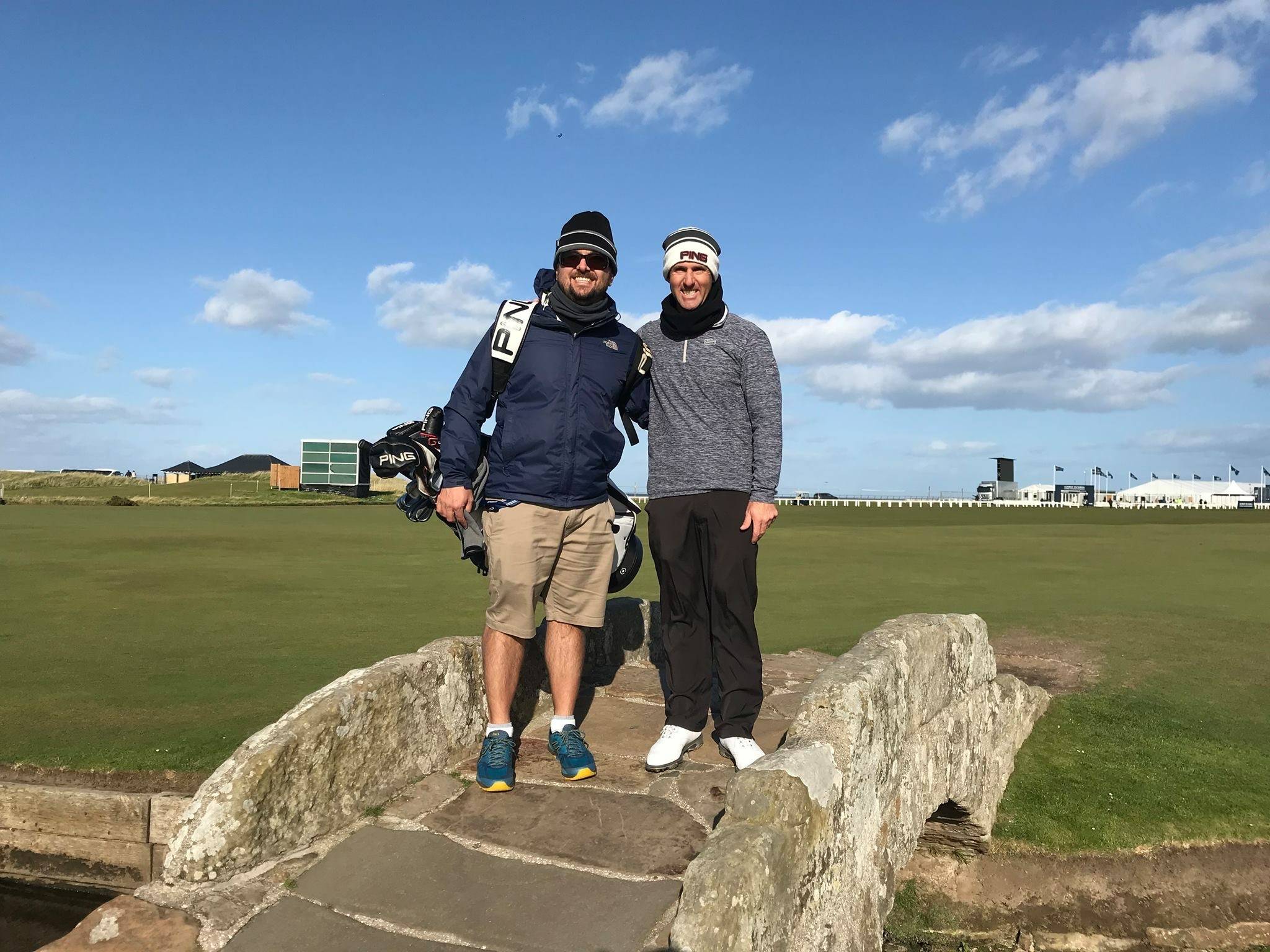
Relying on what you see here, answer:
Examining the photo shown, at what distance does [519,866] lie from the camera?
3311mm

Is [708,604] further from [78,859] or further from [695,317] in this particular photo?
[78,859]

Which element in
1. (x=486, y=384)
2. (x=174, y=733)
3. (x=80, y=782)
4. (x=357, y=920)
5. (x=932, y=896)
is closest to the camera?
(x=357, y=920)

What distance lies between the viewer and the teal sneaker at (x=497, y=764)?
12.8 feet

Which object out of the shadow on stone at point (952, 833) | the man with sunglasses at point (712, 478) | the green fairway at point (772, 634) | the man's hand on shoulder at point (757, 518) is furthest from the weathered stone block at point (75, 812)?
the shadow on stone at point (952, 833)

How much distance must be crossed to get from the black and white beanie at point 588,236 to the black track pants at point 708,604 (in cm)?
123

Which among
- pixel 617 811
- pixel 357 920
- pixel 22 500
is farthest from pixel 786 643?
pixel 22 500

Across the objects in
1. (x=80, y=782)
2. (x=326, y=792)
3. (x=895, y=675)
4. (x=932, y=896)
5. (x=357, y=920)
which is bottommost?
(x=932, y=896)

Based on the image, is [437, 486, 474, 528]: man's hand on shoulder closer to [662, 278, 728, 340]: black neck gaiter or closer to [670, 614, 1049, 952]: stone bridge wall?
[662, 278, 728, 340]: black neck gaiter

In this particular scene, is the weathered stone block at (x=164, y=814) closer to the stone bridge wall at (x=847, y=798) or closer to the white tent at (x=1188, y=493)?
the stone bridge wall at (x=847, y=798)

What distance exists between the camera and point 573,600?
425 centimetres

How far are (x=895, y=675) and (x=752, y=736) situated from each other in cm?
85

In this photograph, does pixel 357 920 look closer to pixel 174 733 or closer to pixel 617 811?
pixel 617 811

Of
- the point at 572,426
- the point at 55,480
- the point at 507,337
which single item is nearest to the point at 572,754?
the point at 572,426

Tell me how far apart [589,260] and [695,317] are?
0.57 m
